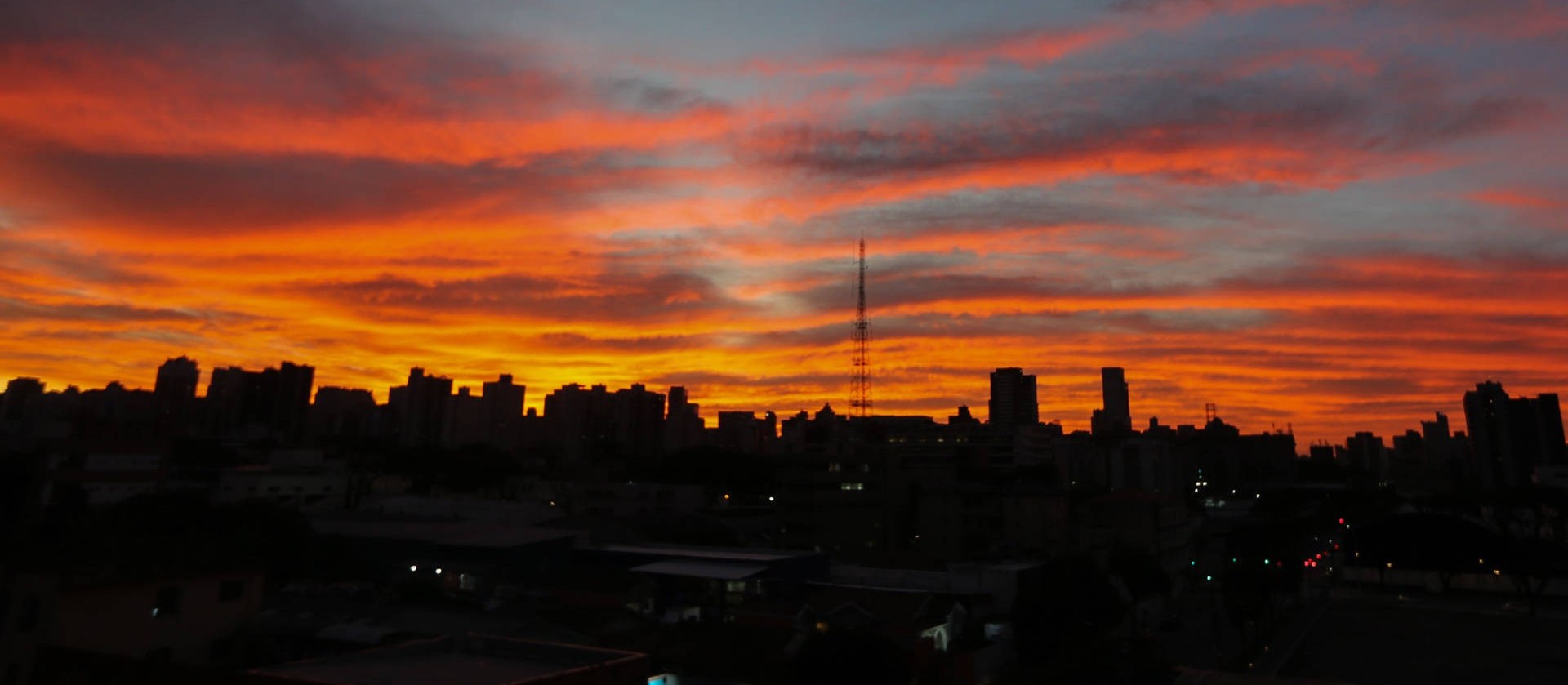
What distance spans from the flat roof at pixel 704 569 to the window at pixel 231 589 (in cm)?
1437

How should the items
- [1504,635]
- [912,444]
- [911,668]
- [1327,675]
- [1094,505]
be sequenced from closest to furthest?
[911,668] → [1327,675] → [1504,635] → [1094,505] → [912,444]

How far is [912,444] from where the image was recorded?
356 ft

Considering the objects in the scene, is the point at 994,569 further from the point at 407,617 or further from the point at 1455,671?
the point at 407,617

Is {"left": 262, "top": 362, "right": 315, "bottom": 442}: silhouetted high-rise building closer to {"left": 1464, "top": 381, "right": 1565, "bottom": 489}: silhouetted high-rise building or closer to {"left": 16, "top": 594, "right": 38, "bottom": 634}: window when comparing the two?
{"left": 16, "top": 594, "right": 38, "bottom": 634}: window

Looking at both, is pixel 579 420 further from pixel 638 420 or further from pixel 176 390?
pixel 176 390

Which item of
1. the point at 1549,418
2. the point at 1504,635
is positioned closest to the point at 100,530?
the point at 1504,635

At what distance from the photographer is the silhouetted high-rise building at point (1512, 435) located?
109 metres

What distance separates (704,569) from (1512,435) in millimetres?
127270

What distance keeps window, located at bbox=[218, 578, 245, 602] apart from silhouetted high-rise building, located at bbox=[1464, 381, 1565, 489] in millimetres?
133896

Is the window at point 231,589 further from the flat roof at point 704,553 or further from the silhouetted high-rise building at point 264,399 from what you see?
the silhouetted high-rise building at point 264,399

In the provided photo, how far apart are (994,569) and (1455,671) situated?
1480cm

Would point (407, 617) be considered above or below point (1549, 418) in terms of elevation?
below

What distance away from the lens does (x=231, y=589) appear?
19094mm

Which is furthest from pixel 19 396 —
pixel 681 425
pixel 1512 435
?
pixel 1512 435
